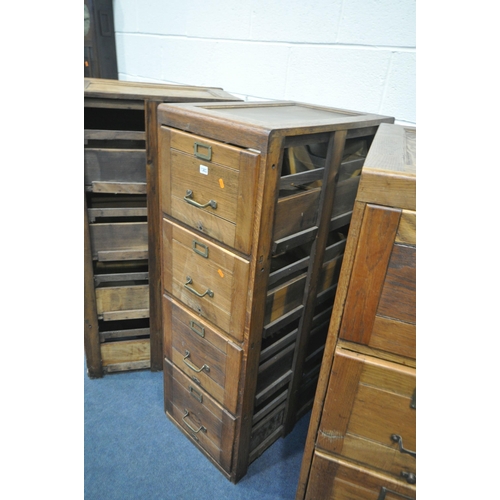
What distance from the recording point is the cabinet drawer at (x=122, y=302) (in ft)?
Answer: 5.32

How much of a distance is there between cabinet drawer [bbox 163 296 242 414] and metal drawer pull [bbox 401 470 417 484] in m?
0.51

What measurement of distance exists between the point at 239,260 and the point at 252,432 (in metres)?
0.73

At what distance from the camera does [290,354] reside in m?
1.37

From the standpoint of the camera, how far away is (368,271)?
66cm

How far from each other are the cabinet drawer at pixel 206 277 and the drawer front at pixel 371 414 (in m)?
0.36

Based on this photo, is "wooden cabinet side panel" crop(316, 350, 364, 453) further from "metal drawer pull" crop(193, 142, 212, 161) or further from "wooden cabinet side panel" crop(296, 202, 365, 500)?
"metal drawer pull" crop(193, 142, 212, 161)

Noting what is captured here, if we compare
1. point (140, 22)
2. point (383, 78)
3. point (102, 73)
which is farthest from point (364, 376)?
point (102, 73)

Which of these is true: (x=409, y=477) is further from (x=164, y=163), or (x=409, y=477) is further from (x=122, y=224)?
(x=122, y=224)

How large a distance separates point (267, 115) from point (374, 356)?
709 millimetres

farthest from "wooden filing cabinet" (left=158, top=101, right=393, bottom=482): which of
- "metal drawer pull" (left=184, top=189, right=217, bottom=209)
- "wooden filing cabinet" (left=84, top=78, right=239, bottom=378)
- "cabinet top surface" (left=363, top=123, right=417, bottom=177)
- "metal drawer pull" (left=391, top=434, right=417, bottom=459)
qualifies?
"metal drawer pull" (left=391, top=434, right=417, bottom=459)

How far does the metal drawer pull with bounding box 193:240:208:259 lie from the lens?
1.09 meters

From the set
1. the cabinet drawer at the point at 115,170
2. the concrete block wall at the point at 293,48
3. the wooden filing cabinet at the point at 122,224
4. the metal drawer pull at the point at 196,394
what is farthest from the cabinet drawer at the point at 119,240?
the concrete block wall at the point at 293,48

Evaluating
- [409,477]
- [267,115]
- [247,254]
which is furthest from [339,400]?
[267,115]

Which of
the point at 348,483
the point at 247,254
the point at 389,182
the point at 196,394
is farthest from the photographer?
the point at 196,394
